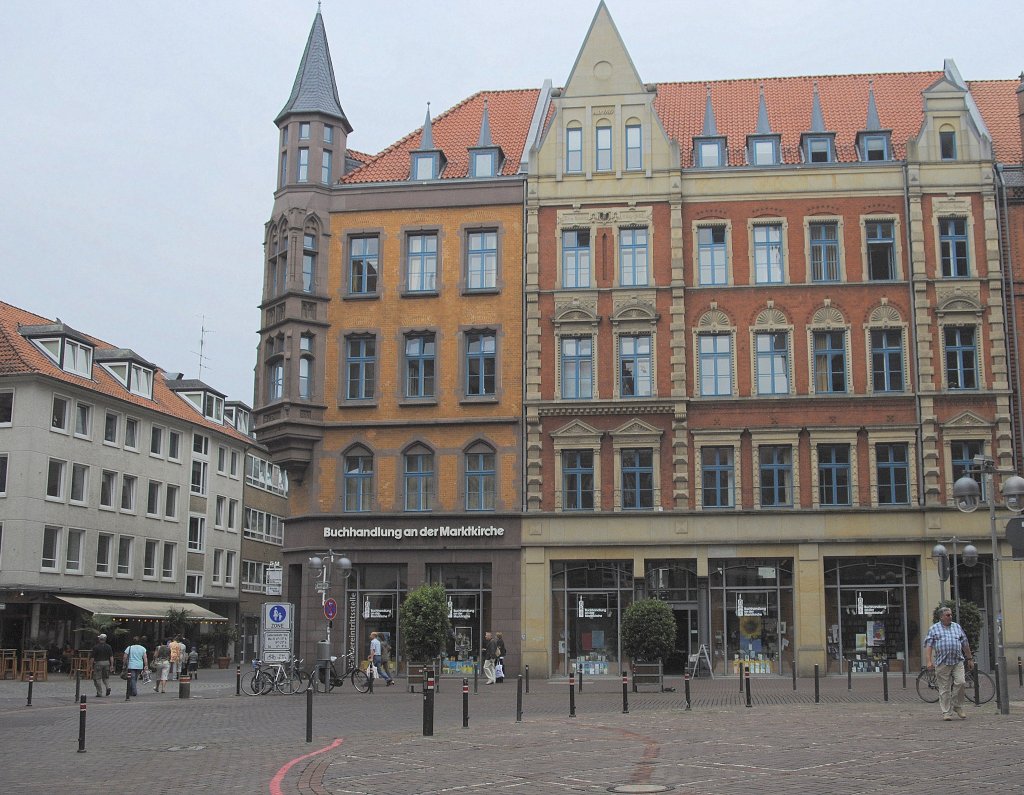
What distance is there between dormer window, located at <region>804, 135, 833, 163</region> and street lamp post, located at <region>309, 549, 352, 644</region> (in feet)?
71.6

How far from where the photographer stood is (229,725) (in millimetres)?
24969

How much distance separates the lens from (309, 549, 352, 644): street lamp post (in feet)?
125

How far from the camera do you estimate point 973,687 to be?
26.0 m

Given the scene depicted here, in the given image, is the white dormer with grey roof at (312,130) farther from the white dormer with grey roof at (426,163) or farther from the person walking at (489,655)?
the person walking at (489,655)

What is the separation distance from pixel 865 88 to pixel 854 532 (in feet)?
62.2

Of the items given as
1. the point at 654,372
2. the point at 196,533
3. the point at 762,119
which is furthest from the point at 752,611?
the point at 196,533

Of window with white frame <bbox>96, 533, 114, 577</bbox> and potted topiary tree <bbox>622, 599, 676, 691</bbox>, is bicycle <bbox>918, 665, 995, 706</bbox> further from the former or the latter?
window with white frame <bbox>96, 533, 114, 577</bbox>

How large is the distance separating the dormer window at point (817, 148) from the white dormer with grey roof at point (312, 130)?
17.3m

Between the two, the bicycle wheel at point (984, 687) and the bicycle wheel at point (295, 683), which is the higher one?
the bicycle wheel at point (984, 687)

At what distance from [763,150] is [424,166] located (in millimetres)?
12535

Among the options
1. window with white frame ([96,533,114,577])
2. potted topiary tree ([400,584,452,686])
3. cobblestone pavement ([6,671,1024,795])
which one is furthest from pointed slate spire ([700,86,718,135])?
window with white frame ([96,533,114,577])

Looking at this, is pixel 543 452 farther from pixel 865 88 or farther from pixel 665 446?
pixel 865 88

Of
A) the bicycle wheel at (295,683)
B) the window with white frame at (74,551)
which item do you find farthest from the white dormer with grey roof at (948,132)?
the window with white frame at (74,551)

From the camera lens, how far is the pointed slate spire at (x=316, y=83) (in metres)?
46.9
